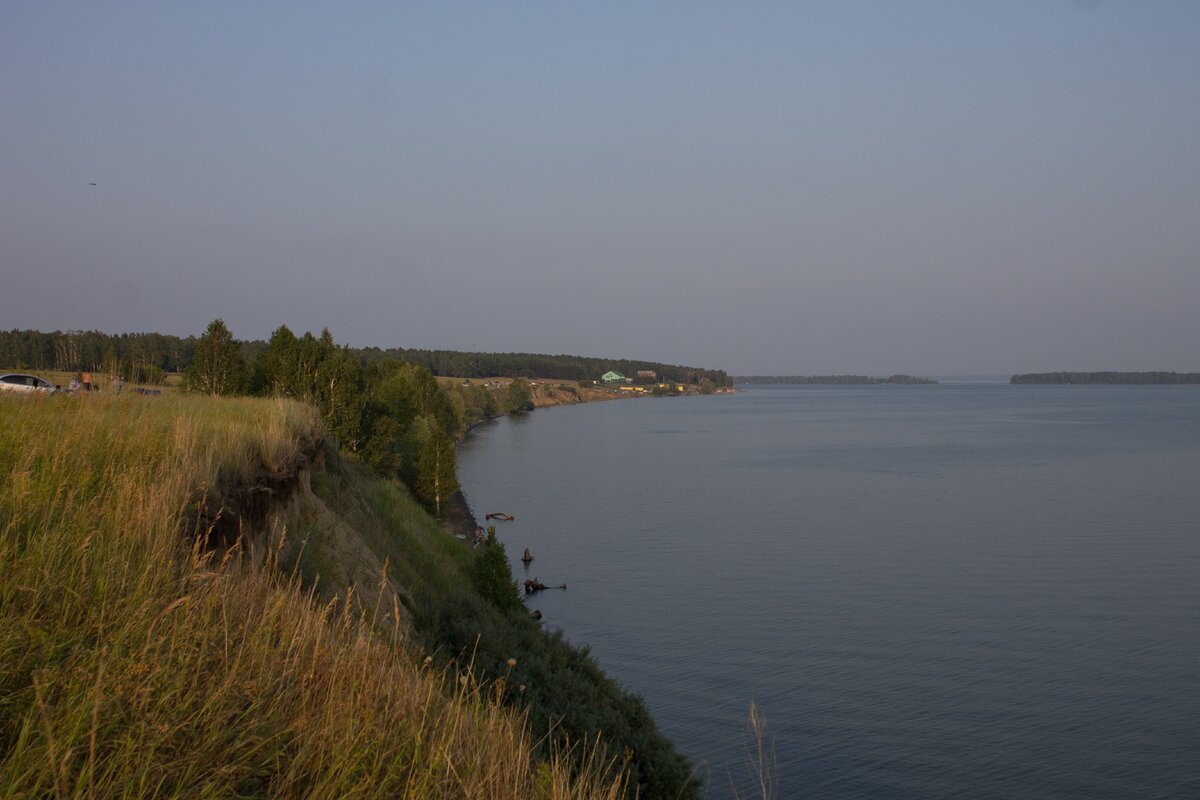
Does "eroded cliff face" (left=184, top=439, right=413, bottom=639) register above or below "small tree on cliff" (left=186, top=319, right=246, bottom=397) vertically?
below

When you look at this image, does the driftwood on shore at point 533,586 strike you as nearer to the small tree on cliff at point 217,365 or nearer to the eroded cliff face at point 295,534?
the small tree on cliff at point 217,365

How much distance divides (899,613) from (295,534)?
94.3 ft

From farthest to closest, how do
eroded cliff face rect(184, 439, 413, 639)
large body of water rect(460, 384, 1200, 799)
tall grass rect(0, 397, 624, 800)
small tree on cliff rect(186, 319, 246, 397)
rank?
1. small tree on cliff rect(186, 319, 246, 397)
2. large body of water rect(460, 384, 1200, 799)
3. eroded cliff face rect(184, 439, 413, 639)
4. tall grass rect(0, 397, 624, 800)

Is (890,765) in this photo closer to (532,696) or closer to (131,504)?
(532,696)

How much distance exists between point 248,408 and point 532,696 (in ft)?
22.4

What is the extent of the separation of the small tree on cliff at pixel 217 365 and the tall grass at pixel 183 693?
2897cm

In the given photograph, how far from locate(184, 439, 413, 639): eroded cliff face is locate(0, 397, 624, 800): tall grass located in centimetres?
223

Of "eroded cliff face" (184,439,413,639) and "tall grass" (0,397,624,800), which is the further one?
"eroded cliff face" (184,439,413,639)

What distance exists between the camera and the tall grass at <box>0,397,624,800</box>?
13.0 feet

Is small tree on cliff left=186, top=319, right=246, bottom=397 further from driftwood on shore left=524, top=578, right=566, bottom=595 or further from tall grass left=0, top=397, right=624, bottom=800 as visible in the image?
tall grass left=0, top=397, right=624, bottom=800

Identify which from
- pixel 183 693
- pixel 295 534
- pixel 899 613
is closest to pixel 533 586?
pixel 899 613

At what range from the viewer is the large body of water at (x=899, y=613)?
24.7 m

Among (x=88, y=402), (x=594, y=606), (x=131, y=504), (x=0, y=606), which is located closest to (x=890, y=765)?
(x=594, y=606)

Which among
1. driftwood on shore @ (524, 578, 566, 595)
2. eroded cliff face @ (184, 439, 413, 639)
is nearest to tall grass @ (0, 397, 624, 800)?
eroded cliff face @ (184, 439, 413, 639)
